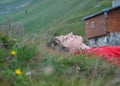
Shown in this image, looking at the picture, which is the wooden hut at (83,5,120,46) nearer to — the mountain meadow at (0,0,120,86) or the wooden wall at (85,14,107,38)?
the wooden wall at (85,14,107,38)

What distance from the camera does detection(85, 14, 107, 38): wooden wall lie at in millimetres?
50094

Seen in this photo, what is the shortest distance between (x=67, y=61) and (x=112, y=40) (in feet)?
144

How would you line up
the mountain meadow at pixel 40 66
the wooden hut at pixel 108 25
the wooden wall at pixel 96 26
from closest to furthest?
the mountain meadow at pixel 40 66
the wooden hut at pixel 108 25
the wooden wall at pixel 96 26

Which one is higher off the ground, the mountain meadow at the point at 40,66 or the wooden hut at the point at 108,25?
the mountain meadow at the point at 40,66

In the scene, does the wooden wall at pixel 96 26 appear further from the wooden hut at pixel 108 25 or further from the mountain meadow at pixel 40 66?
the mountain meadow at pixel 40 66

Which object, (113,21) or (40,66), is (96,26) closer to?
(113,21)

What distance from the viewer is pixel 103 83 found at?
4.42 m

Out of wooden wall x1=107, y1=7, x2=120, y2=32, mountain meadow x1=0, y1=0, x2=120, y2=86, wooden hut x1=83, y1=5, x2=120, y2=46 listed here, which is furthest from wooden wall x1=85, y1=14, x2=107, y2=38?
mountain meadow x1=0, y1=0, x2=120, y2=86

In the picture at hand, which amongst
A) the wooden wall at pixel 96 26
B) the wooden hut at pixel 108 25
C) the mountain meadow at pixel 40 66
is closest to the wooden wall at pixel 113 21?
the wooden hut at pixel 108 25

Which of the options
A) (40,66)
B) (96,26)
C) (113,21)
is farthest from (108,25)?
(40,66)

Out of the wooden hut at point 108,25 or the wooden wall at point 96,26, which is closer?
the wooden hut at point 108,25

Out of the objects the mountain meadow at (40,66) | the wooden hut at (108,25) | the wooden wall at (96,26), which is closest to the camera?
the mountain meadow at (40,66)

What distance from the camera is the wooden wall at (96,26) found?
50094 millimetres

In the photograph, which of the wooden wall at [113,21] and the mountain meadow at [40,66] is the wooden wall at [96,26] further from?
the mountain meadow at [40,66]
